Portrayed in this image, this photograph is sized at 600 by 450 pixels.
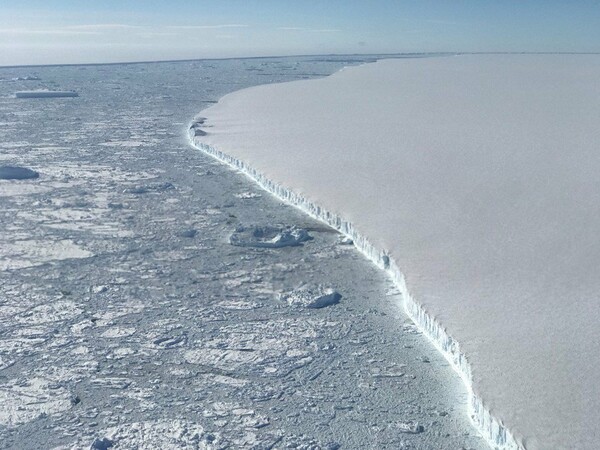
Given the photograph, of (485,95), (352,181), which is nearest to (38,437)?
(352,181)

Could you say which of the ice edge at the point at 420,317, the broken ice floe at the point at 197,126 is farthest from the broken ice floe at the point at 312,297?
the broken ice floe at the point at 197,126

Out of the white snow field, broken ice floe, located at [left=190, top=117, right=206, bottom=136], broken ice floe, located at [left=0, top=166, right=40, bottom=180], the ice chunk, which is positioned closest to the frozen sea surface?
the white snow field

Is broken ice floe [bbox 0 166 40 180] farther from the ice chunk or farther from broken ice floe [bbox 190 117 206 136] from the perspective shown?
the ice chunk

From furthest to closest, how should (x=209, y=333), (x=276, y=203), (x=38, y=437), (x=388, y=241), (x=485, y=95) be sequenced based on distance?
(x=485, y=95) < (x=276, y=203) < (x=388, y=241) < (x=209, y=333) < (x=38, y=437)

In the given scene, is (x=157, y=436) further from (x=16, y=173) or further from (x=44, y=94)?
(x=44, y=94)

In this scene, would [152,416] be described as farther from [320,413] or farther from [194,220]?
[194,220]
